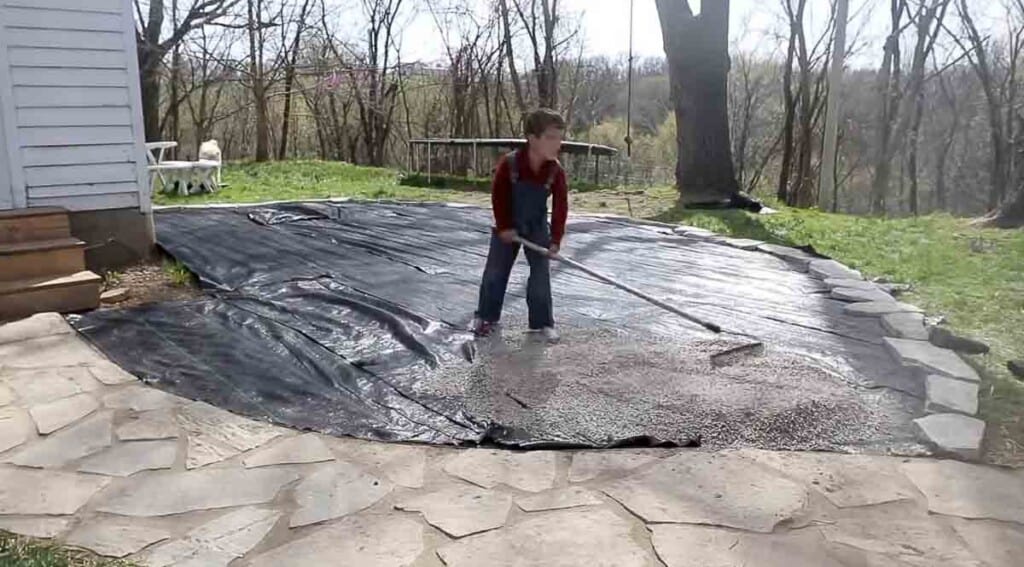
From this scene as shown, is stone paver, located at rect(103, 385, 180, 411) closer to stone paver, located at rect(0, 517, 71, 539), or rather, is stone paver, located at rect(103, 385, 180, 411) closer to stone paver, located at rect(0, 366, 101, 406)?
stone paver, located at rect(0, 366, 101, 406)

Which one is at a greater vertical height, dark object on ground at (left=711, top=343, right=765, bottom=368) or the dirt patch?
the dirt patch

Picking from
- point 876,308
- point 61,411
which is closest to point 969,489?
point 876,308

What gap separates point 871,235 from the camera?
5578 millimetres

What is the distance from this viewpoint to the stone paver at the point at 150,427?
2.09m

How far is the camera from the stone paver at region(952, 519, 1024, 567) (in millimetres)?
1531

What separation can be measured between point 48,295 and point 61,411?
1.23 meters

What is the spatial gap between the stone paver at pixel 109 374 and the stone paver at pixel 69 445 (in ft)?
1.00

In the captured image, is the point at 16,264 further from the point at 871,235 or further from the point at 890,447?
the point at 871,235

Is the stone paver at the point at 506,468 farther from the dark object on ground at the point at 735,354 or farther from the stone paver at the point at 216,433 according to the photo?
the dark object on ground at the point at 735,354

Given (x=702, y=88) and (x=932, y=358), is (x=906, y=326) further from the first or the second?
(x=702, y=88)

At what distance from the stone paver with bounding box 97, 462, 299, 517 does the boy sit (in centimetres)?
137

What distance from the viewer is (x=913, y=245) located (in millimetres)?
5121

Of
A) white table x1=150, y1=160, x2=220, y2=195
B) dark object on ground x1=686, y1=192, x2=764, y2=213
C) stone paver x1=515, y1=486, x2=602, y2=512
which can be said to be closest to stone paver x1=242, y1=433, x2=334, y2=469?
stone paver x1=515, y1=486, x2=602, y2=512

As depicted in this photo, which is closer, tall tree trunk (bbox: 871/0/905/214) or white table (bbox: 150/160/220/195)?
white table (bbox: 150/160/220/195)
